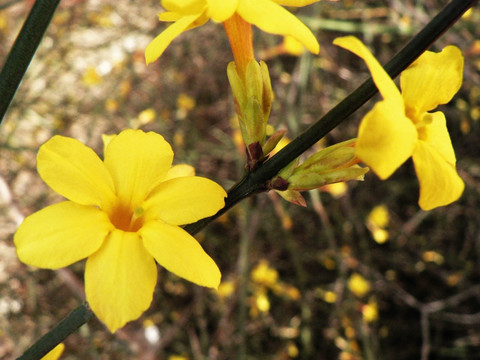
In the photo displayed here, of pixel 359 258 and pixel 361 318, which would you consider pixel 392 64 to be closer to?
pixel 361 318

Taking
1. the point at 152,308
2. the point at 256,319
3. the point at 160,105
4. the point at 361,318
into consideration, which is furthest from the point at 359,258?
the point at 160,105

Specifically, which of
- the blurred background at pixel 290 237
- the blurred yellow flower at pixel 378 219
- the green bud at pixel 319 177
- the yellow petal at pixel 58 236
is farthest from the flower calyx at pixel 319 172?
the blurred yellow flower at pixel 378 219

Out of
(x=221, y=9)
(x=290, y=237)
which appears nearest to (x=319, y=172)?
(x=221, y=9)

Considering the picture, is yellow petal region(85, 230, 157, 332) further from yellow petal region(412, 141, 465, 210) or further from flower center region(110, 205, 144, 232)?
yellow petal region(412, 141, 465, 210)

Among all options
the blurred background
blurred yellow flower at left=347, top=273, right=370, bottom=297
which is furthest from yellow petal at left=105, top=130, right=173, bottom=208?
blurred yellow flower at left=347, top=273, right=370, bottom=297

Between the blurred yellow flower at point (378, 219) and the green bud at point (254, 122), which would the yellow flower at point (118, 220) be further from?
the blurred yellow flower at point (378, 219)

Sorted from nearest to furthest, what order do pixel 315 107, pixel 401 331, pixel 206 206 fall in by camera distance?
pixel 206 206 → pixel 401 331 → pixel 315 107
